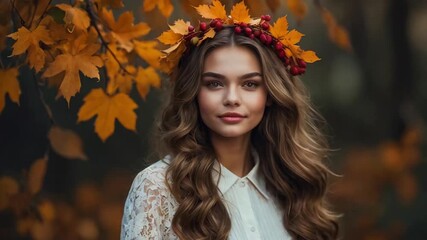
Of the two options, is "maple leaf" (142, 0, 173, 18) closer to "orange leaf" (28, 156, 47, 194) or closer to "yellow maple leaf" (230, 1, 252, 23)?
"yellow maple leaf" (230, 1, 252, 23)

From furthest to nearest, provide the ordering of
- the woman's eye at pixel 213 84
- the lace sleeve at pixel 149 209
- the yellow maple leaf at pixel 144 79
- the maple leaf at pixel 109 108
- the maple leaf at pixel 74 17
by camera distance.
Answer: the yellow maple leaf at pixel 144 79
the maple leaf at pixel 109 108
the maple leaf at pixel 74 17
the woman's eye at pixel 213 84
the lace sleeve at pixel 149 209

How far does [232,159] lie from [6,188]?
1.70 metres

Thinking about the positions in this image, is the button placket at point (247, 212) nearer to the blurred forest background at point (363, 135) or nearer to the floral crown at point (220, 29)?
the floral crown at point (220, 29)

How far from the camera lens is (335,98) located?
4547 mm

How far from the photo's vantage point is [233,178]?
2.79m

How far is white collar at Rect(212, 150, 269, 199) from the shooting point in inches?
109

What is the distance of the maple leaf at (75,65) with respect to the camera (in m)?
2.70

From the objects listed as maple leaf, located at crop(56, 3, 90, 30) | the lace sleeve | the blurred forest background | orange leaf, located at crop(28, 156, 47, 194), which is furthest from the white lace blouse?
the blurred forest background

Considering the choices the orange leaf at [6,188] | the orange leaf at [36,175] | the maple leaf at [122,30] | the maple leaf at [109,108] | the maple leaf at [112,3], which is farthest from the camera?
the orange leaf at [6,188]

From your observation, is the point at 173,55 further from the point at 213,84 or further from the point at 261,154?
the point at 261,154

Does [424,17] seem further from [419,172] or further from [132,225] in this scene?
[132,225]

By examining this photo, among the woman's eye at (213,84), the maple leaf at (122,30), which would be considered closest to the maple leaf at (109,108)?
the maple leaf at (122,30)

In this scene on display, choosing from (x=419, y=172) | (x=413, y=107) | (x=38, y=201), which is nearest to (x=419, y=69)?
(x=413, y=107)

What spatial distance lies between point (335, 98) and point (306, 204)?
5.59 feet
